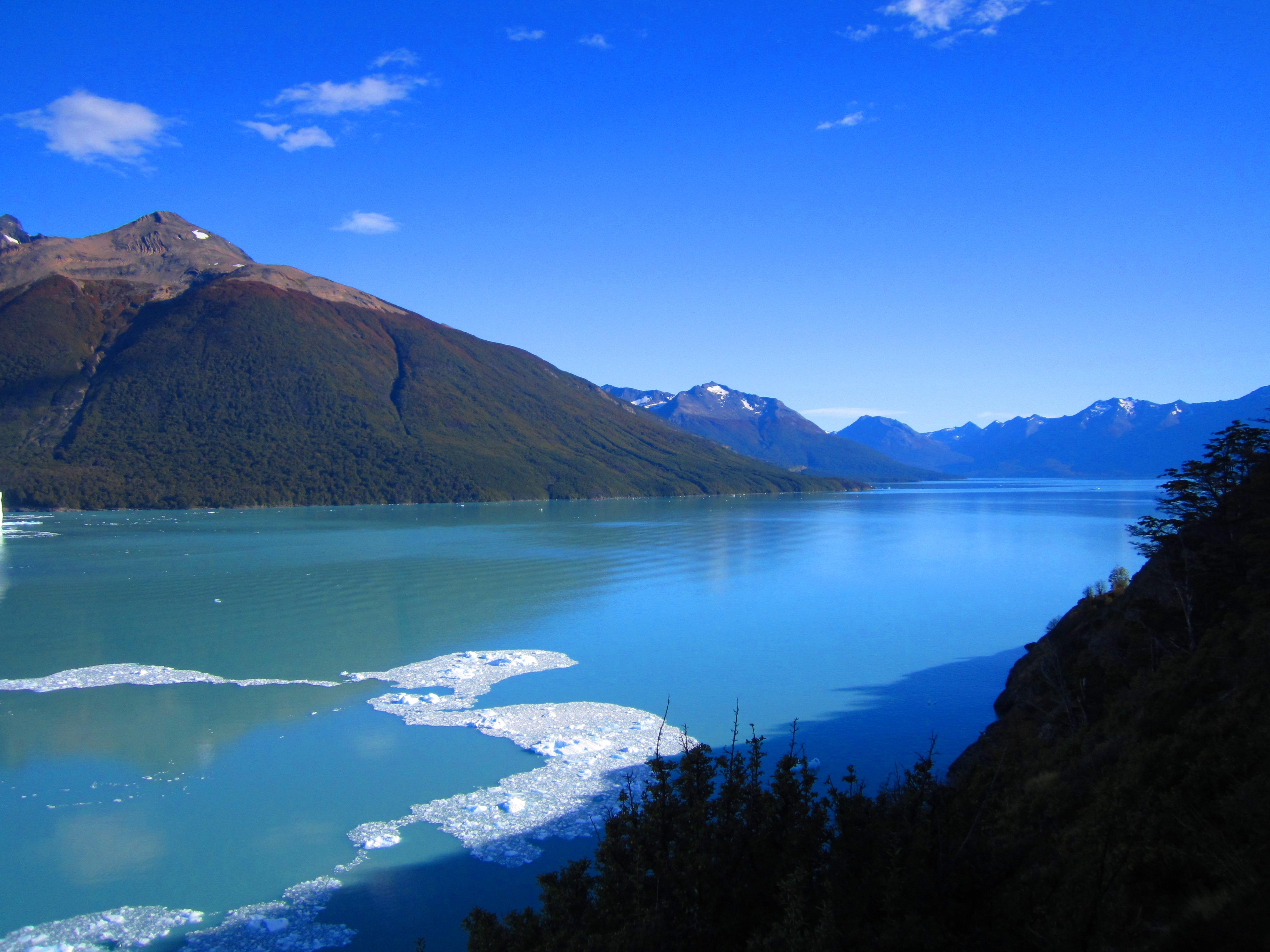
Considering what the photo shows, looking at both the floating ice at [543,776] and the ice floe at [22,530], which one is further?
the ice floe at [22,530]

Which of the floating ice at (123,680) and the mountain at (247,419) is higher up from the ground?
the mountain at (247,419)

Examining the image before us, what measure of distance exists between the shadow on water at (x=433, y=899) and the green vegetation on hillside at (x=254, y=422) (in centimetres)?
12797

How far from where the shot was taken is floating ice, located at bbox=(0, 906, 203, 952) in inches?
410

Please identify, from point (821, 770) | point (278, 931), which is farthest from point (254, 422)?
point (278, 931)

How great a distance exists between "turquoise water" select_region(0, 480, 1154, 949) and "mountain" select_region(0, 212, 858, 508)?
7116 cm

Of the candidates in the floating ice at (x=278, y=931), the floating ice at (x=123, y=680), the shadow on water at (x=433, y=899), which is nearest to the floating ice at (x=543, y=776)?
the shadow on water at (x=433, y=899)

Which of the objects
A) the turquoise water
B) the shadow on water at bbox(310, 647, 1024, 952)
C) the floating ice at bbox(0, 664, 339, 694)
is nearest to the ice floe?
the turquoise water

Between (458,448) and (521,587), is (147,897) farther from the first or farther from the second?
(458,448)

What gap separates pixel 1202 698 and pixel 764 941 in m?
8.03

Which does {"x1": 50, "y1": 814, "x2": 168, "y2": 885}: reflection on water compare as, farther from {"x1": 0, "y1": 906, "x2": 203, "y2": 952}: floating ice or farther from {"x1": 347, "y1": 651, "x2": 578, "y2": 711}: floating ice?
{"x1": 347, "y1": 651, "x2": 578, "y2": 711}: floating ice

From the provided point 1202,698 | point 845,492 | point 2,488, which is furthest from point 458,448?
point 1202,698

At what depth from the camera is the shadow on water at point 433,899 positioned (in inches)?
421

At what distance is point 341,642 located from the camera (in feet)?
92.7

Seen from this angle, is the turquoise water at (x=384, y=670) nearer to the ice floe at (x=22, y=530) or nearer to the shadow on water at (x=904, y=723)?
the shadow on water at (x=904, y=723)
